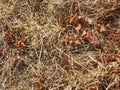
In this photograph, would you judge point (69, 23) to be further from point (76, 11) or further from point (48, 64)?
point (48, 64)

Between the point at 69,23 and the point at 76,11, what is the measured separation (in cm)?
18

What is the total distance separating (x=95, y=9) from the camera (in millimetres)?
3650

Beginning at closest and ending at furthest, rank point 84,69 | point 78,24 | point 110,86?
point 110,86, point 84,69, point 78,24

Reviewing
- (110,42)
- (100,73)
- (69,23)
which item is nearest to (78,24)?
(69,23)

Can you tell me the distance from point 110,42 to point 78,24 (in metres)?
0.44

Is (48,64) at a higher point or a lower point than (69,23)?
lower

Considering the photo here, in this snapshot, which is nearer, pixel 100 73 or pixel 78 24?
pixel 100 73

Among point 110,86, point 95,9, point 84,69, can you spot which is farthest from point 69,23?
point 110,86

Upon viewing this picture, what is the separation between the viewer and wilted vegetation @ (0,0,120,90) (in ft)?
10.9

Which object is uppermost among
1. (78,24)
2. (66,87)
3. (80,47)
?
(78,24)

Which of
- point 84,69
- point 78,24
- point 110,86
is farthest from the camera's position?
point 78,24

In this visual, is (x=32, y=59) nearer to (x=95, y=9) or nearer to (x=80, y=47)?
(x=80, y=47)

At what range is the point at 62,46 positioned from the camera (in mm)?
3564

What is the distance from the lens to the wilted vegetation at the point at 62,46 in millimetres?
3324
